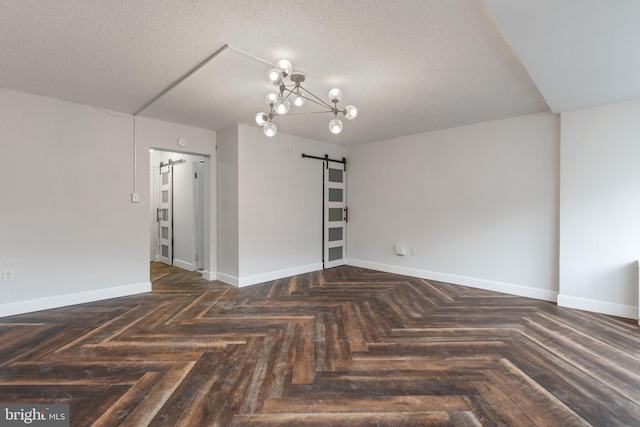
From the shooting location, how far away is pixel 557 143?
12.7 feet

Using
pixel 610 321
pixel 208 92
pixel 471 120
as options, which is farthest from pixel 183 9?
pixel 610 321

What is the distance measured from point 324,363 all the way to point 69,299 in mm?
3327

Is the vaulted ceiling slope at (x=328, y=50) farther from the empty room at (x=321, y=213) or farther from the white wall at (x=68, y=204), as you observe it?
the white wall at (x=68, y=204)

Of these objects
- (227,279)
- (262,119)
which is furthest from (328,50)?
(227,279)

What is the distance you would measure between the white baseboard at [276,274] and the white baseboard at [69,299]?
1.33m

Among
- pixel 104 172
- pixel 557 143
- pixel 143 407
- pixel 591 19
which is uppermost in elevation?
pixel 591 19

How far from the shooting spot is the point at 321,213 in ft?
19.2

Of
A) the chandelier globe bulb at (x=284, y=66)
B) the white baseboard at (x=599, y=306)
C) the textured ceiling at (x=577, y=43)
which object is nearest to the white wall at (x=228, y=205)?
the chandelier globe bulb at (x=284, y=66)

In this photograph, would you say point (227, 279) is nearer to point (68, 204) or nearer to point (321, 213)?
point (321, 213)

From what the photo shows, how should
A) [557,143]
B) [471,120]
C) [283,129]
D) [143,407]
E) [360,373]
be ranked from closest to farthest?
1. [143,407]
2. [360,373]
3. [557,143]
4. [471,120]
5. [283,129]

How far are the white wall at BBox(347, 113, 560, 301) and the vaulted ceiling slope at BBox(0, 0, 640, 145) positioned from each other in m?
0.71

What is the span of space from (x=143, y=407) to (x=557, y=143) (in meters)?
4.98

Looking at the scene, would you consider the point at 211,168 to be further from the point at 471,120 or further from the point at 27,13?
the point at 471,120

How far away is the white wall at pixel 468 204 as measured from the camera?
4035mm
